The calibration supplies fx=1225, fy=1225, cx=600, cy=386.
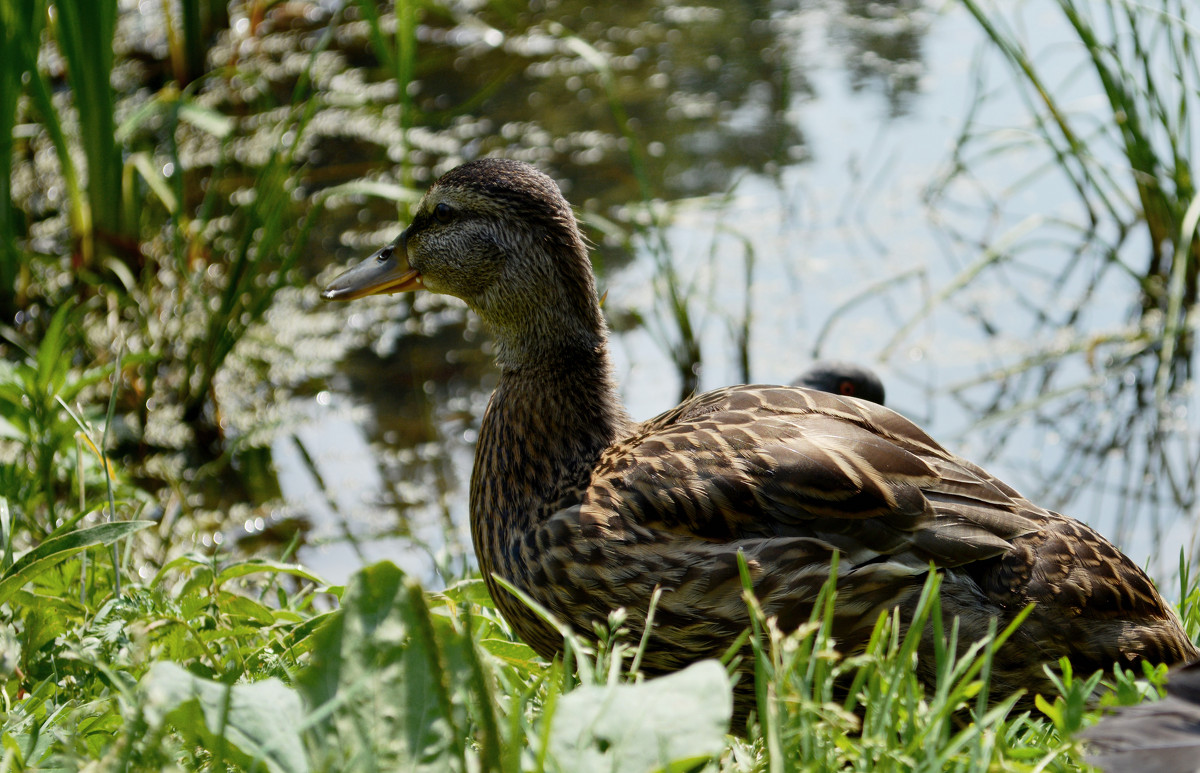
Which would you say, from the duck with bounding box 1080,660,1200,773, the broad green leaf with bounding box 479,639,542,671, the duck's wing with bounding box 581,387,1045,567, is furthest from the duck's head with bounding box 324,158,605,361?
the duck with bounding box 1080,660,1200,773

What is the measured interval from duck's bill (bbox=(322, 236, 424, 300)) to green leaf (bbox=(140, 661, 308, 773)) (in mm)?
1897

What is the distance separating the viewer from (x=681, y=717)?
1.70 metres

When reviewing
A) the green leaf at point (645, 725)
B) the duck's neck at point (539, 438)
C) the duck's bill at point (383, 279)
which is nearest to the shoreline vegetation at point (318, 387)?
the green leaf at point (645, 725)

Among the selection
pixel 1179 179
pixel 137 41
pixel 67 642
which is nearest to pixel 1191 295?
pixel 1179 179

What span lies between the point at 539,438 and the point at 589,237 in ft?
10.2

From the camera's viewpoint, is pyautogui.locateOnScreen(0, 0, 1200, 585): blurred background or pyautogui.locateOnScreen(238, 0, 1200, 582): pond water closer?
pyautogui.locateOnScreen(0, 0, 1200, 585): blurred background

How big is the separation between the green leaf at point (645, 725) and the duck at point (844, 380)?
2.88 metres

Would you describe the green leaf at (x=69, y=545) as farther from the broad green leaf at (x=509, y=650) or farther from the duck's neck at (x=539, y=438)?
the duck's neck at (x=539, y=438)

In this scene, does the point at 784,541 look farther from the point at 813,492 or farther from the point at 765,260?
the point at 765,260

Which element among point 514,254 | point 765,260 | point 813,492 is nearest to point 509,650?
point 813,492

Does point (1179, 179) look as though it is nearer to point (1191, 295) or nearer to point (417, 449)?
point (1191, 295)

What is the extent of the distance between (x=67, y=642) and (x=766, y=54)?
6950mm

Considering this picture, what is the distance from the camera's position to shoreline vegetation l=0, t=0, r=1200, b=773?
1758mm

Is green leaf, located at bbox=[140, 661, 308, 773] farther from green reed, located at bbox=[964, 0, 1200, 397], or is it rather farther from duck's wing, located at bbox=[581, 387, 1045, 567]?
green reed, located at bbox=[964, 0, 1200, 397]
